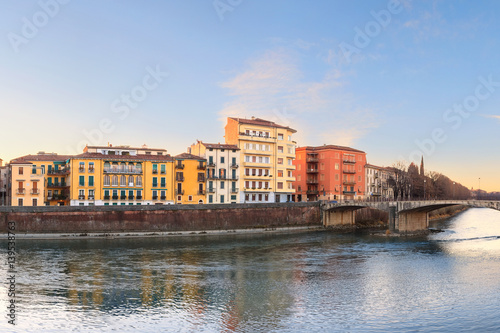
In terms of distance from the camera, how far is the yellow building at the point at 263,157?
78438 mm

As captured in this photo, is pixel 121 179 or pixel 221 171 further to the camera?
pixel 221 171

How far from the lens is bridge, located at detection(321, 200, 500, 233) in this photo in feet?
186

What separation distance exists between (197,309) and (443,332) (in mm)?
12113

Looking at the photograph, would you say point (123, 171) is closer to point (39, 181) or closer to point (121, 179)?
point (121, 179)

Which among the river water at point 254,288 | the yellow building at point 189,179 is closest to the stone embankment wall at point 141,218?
the river water at point 254,288

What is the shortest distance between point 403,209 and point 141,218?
3534 cm

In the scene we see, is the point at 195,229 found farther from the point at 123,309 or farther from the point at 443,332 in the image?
the point at 443,332

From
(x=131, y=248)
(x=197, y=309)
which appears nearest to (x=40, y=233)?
(x=131, y=248)

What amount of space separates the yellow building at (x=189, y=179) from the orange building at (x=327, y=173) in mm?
27094

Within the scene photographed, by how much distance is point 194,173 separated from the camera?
72500 millimetres

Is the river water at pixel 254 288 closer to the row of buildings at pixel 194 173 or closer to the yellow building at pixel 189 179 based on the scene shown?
the row of buildings at pixel 194 173

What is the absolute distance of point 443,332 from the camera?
20.5 metres

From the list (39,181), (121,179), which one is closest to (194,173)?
(121,179)

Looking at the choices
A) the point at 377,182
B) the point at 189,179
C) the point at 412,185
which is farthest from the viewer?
the point at 412,185
